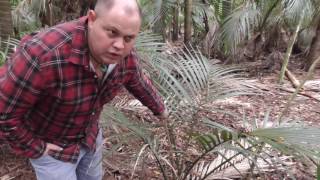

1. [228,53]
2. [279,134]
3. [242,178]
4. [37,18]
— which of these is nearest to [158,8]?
[228,53]

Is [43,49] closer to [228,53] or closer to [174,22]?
[228,53]

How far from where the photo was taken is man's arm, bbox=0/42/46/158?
1202 millimetres

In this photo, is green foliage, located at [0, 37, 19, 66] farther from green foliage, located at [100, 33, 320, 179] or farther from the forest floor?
green foliage, located at [100, 33, 320, 179]

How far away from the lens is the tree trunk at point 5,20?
2.85 meters

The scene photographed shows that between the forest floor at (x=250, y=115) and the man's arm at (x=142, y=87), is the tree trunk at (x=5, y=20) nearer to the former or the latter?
the forest floor at (x=250, y=115)

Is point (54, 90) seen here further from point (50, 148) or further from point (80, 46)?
point (50, 148)

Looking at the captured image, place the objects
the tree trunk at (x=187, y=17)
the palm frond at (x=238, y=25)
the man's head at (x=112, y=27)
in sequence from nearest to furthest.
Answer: the man's head at (x=112, y=27), the tree trunk at (x=187, y=17), the palm frond at (x=238, y=25)

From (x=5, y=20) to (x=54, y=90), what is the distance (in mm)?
1808

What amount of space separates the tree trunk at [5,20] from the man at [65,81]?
62.7 inches

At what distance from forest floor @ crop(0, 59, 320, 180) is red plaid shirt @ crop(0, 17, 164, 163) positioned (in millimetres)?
741

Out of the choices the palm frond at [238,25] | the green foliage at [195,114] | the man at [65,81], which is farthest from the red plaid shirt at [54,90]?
the palm frond at [238,25]

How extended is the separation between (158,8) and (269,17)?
1548 mm

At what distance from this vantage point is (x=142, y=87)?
1.67 metres

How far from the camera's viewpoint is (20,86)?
1.22m
